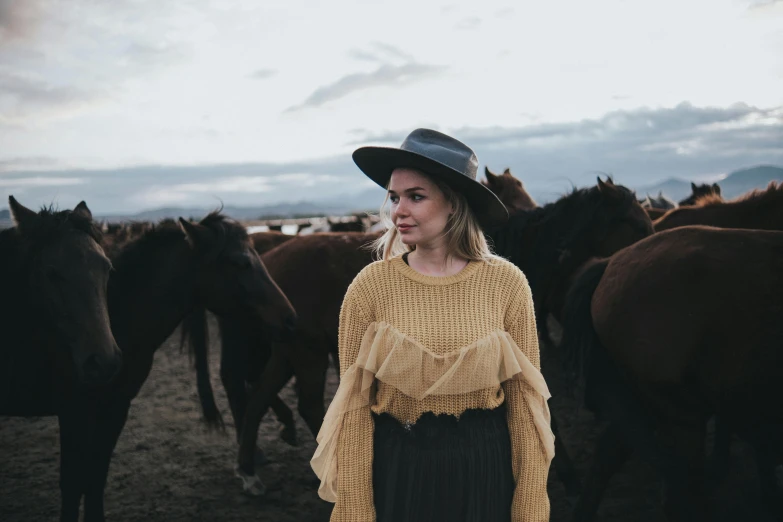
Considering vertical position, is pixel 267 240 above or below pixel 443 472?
above

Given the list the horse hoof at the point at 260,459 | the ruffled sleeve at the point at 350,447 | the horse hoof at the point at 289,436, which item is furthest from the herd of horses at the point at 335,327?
the ruffled sleeve at the point at 350,447

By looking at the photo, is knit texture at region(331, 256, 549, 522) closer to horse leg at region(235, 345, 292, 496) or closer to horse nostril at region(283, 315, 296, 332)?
horse nostril at region(283, 315, 296, 332)

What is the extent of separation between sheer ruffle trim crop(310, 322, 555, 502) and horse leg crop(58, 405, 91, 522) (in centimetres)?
248

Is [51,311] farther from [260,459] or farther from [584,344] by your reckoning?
[584,344]

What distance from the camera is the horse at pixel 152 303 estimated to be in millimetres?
3604

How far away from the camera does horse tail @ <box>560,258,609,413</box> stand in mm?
3734

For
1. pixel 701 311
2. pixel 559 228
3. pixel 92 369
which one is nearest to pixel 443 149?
pixel 701 311

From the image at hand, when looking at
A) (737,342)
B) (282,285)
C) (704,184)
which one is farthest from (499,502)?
(704,184)

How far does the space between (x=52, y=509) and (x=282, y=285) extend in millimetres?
2504

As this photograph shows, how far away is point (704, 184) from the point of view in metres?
9.23

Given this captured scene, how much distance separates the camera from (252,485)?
4820 mm

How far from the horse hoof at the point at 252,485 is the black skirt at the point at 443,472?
3342mm

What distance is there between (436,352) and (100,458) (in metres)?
2.93

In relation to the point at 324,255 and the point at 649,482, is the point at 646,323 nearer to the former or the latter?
the point at 649,482
